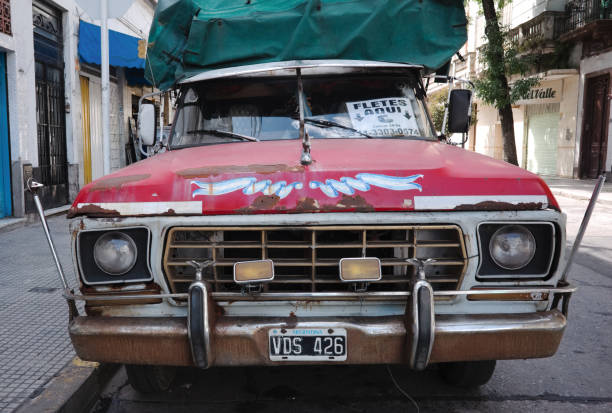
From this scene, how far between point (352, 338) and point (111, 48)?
10375 millimetres

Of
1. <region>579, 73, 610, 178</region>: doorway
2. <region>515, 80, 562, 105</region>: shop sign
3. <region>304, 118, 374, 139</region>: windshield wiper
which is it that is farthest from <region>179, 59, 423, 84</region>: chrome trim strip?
<region>515, 80, 562, 105</region>: shop sign

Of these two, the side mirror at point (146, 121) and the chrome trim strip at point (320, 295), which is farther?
the side mirror at point (146, 121)

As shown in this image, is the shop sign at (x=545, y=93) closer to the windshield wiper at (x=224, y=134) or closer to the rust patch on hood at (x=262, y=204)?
the windshield wiper at (x=224, y=134)

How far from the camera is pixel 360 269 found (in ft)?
7.58

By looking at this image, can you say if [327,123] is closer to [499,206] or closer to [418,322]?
[499,206]

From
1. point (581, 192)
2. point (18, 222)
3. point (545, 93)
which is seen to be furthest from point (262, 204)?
point (545, 93)

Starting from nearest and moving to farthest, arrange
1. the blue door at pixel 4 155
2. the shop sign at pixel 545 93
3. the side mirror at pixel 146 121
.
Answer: the side mirror at pixel 146 121 → the blue door at pixel 4 155 → the shop sign at pixel 545 93

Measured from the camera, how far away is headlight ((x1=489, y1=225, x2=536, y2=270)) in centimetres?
242

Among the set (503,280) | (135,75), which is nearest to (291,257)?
(503,280)

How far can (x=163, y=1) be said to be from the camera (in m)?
4.83

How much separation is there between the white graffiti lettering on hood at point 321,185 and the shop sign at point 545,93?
854 inches

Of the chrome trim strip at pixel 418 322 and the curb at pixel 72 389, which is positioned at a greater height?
the chrome trim strip at pixel 418 322

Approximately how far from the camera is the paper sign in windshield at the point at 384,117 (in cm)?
371

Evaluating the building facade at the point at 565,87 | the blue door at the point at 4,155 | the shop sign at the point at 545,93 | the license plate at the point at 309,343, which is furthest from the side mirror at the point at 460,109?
the shop sign at the point at 545,93
